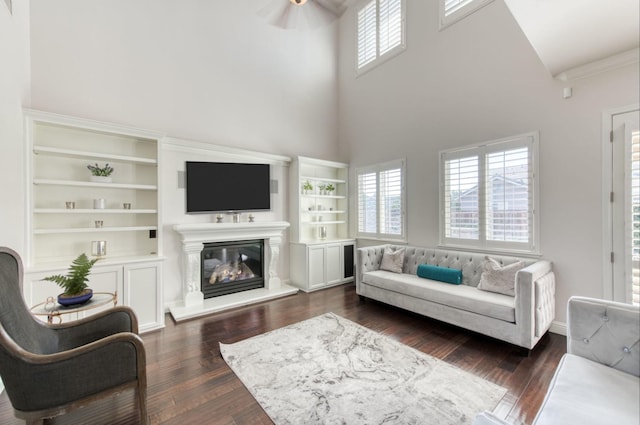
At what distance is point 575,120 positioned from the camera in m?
2.91

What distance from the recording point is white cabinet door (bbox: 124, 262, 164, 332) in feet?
10.3

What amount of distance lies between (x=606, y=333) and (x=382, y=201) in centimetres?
356

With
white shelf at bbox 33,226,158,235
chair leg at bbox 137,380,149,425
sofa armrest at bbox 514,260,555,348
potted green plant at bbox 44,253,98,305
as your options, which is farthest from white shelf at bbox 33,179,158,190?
sofa armrest at bbox 514,260,555,348

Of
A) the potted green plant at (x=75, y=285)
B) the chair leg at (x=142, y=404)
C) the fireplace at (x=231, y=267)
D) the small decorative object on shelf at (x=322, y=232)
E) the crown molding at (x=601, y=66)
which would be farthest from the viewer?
the small decorative object on shelf at (x=322, y=232)

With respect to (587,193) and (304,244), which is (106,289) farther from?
(587,193)

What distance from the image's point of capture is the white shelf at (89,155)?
2858 mm

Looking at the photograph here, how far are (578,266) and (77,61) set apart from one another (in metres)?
6.21

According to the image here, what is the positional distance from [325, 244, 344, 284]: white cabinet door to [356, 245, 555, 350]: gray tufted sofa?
934mm

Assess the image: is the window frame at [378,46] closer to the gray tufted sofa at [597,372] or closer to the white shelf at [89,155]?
the white shelf at [89,155]

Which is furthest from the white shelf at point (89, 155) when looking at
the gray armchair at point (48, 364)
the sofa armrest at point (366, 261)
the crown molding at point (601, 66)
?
the crown molding at point (601, 66)

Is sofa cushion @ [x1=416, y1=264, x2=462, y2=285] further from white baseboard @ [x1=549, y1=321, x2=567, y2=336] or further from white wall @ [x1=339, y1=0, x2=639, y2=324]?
white baseboard @ [x1=549, y1=321, x2=567, y2=336]

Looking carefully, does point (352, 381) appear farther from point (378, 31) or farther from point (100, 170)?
point (378, 31)

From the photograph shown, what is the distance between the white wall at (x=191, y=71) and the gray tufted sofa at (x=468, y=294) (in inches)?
112

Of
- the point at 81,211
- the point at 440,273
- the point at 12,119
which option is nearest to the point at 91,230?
the point at 81,211
